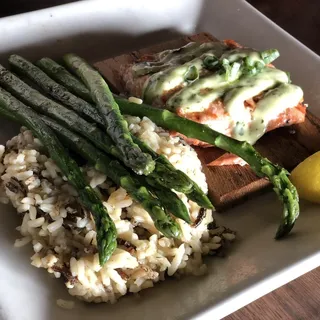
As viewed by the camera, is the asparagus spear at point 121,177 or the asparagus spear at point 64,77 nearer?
the asparagus spear at point 121,177

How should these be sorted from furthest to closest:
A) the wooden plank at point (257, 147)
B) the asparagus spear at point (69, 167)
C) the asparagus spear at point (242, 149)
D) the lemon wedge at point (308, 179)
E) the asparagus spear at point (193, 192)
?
the wooden plank at point (257, 147)
the lemon wedge at point (308, 179)
the asparagus spear at point (242, 149)
the asparagus spear at point (193, 192)
the asparagus spear at point (69, 167)

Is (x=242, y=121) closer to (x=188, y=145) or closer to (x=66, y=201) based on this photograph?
(x=188, y=145)

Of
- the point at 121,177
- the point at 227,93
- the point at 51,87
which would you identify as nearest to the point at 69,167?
the point at 121,177

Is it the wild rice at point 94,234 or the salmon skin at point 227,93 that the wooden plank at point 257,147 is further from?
the wild rice at point 94,234

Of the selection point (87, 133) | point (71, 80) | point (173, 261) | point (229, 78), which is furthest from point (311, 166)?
point (71, 80)

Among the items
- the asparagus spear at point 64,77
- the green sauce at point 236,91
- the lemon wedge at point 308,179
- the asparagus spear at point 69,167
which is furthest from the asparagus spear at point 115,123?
the lemon wedge at point 308,179

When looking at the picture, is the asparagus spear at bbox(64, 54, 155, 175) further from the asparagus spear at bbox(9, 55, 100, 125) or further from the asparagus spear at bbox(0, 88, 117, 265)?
the asparagus spear at bbox(0, 88, 117, 265)
